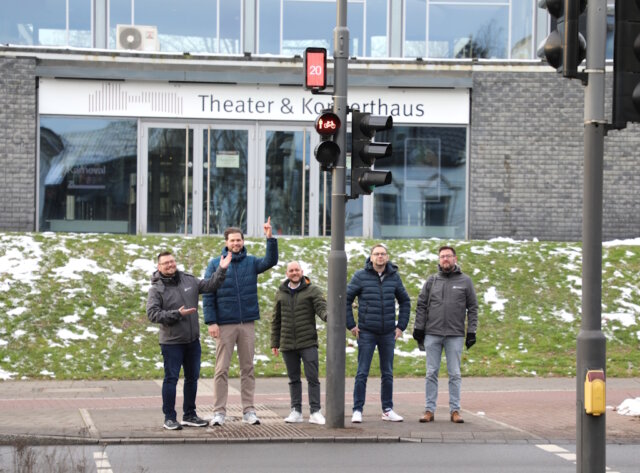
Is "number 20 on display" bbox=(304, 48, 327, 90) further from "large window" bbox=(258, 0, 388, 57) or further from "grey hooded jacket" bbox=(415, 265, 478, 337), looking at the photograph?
"large window" bbox=(258, 0, 388, 57)

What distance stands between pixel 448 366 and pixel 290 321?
6.06 feet

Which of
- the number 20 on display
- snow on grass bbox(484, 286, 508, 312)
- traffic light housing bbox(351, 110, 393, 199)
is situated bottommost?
snow on grass bbox(484, 286, 508, 312)

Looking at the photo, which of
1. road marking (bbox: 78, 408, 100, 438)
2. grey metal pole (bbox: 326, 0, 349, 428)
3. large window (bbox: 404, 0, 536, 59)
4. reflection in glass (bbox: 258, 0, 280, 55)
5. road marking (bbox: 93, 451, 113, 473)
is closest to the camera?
road marking (bbox: 93, 451, 113, 473)

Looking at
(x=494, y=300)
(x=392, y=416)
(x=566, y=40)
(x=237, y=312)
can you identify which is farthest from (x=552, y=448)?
(x=494, y=300)

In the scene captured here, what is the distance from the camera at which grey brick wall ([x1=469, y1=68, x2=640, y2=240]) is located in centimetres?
2538

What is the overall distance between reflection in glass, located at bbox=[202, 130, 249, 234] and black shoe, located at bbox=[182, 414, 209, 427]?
46.3ft

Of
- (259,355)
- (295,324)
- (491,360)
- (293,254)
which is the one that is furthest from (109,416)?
(293,254)

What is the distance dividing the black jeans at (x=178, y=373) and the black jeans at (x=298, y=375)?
104cm

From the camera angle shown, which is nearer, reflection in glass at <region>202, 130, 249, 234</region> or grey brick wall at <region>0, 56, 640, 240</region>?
grey brick wall at <region>0, 56, 640, 240</region>

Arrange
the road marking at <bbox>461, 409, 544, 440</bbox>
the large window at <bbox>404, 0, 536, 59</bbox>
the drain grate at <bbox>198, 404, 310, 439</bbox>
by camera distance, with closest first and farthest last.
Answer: the drain grate at <bbox>198, 404, 310, 439</bbox>
the road marking at <bbox>461, 409, 544, 440</bbox>
the large window at <bbox>404, 0, 536, 59</bbox>

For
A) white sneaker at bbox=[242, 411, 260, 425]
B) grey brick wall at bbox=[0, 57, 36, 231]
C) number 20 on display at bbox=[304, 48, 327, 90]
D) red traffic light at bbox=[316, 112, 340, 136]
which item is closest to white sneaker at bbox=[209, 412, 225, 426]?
white sneaker at bbox=[242, 411, 260, 425]

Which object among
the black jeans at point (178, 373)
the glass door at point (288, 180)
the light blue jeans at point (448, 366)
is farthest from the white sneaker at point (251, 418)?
the glass door at point (288, 180)

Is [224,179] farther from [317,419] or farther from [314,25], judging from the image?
[317,419]

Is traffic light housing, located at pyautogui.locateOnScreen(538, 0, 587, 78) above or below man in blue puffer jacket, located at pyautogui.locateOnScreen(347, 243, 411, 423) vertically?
above
